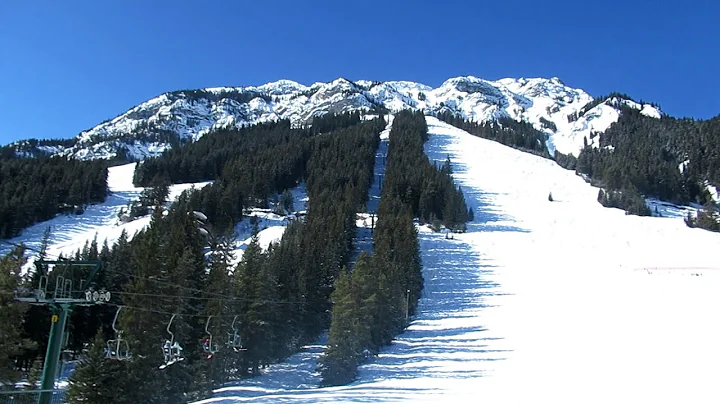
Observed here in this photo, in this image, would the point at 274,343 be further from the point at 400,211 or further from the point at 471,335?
the point at 400,211

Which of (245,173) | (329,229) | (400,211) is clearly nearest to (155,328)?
(329,229)

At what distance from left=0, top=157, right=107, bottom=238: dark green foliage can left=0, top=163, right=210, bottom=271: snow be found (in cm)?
219

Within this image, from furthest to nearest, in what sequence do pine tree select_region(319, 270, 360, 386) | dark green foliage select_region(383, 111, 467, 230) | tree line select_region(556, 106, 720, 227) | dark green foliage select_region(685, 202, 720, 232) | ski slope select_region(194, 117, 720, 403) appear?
1. tree line select_region(556, 106, 720, 227)
2. dark green foliage select_region(685, 202, 720, 232)
3. dark green foliage select_region(383, 111, 467, 230)
4. pine tree select_region(319, 270, 360, 386)
5. ski slope select_region(194, 117, 720, 403)

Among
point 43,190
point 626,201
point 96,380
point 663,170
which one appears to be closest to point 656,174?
point 663,170

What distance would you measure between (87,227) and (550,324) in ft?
323

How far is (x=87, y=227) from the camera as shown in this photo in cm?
11456

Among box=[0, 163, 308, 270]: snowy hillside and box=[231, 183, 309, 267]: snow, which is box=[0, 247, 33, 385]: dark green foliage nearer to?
box=[0, 163, 308, 270]: snowy hillside

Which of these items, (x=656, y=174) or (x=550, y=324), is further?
(x=656, y=174)

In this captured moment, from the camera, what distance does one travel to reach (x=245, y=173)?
123 metres

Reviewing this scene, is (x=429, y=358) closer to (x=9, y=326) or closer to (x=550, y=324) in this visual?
(x=550, y=324)

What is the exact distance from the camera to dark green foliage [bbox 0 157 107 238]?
361 feet

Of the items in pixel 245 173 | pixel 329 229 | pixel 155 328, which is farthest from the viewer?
pixel 245 173

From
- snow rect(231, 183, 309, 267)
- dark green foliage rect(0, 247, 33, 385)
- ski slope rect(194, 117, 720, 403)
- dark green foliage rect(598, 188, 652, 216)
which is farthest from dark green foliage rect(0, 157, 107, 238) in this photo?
dark green foliage rect(598, 188, 652, 216)

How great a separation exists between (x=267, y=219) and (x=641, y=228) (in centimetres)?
7464
